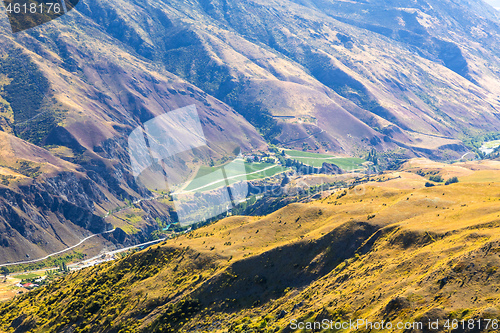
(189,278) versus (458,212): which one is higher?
(458,212)

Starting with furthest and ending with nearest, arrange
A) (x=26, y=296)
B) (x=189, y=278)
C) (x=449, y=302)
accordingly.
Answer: (x=26, y=296) < (x=189, y=278) < (x=449, y=302)

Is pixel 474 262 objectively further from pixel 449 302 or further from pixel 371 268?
pixel 371 268

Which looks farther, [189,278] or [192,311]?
[189,278]

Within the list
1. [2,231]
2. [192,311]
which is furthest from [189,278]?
[2,231]

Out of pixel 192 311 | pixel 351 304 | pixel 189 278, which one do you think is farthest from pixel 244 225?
pixel 351 304

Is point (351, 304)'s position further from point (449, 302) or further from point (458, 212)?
point (458, 212)

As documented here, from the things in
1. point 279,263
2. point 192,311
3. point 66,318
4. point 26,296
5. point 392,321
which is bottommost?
point 26,296

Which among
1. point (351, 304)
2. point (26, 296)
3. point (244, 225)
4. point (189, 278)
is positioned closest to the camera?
point (351, 304)
